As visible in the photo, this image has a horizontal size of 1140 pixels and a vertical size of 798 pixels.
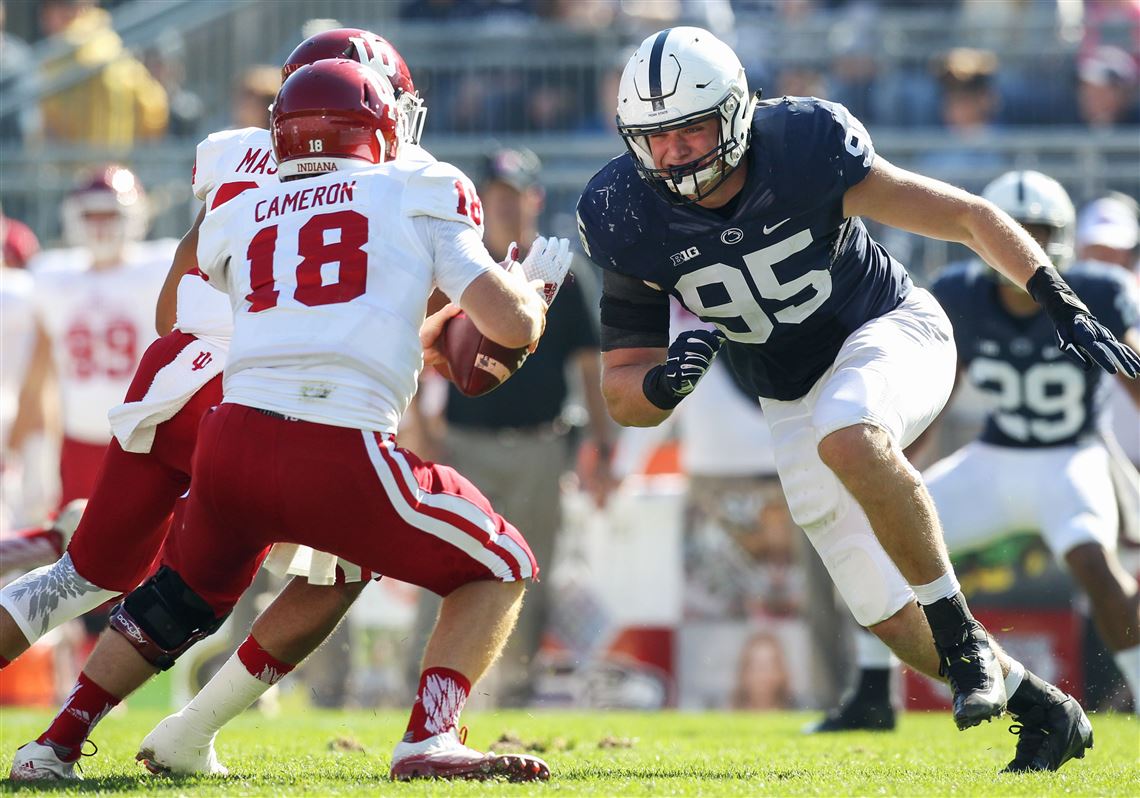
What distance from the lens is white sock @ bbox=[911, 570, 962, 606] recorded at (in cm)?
423

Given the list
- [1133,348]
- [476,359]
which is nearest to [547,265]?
[476,359]

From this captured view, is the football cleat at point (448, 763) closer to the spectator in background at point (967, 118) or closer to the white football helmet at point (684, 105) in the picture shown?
the white football helmet at point (684, 105)

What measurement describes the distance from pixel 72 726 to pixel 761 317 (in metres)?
2.09

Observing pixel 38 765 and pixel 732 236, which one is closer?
pixel 38 765

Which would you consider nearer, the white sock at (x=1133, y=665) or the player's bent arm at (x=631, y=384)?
the player's bent arm at (x=631, y=384)

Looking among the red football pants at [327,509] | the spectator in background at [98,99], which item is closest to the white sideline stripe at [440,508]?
the red football pants at [327,509]

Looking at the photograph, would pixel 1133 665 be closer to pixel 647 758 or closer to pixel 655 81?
pixel 647 758

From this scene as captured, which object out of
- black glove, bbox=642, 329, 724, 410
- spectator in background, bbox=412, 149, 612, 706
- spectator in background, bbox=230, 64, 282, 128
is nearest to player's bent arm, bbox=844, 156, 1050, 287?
black glove, bbox=642, 329, 724, 410

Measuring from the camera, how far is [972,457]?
698 centimetres

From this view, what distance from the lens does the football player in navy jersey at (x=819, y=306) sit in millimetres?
4262

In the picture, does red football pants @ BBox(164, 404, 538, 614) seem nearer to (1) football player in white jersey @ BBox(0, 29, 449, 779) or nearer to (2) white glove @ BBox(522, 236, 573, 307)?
(1) football player in white jersey @ BBox(0, 29, 449, 779)

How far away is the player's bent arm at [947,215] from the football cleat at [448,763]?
5.61 feet

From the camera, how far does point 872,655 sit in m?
6.58

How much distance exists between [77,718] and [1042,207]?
14.1ft
